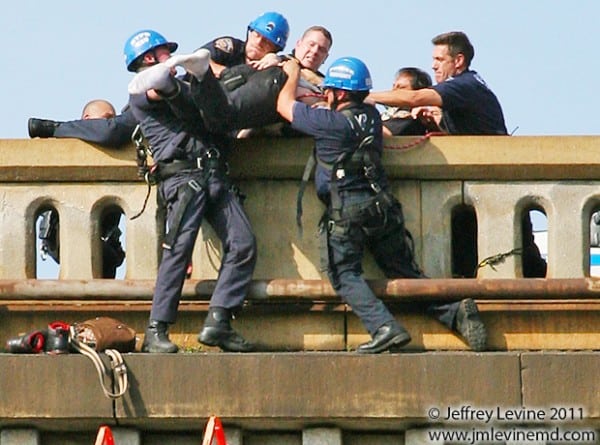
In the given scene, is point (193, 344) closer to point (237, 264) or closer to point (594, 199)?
point (237, 264)

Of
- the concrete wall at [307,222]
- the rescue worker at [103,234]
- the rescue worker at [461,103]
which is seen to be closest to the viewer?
the concrete wall at [307,222]

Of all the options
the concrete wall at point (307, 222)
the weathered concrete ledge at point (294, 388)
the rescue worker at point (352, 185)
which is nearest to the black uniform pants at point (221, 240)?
the concrete wall at point (307, 222)

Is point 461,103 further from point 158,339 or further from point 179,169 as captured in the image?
point 158,339

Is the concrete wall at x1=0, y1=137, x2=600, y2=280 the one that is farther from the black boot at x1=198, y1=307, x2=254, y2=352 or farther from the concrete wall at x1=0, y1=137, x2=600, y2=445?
the black boot at x1=198, y1=307, x2=254, y2=352

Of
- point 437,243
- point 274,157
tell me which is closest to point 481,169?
point 437,243

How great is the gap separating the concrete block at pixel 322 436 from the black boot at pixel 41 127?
275cm

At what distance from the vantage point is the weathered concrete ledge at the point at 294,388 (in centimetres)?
1068

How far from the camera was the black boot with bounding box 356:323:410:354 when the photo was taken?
36.6ft

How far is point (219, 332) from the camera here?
11391 millimetres

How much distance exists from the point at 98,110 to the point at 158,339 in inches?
83.7

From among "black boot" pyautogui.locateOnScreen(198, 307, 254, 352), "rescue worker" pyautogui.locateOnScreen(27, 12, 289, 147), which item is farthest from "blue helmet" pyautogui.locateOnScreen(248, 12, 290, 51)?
"black boot" pyautogui.locateOnScreen(198, 307, 254, 352)

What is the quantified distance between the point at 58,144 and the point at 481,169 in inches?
100

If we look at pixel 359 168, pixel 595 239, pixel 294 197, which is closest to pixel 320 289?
pixel 294 197

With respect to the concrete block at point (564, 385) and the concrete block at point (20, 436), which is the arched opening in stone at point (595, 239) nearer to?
the concrete block at point (564, 385)
